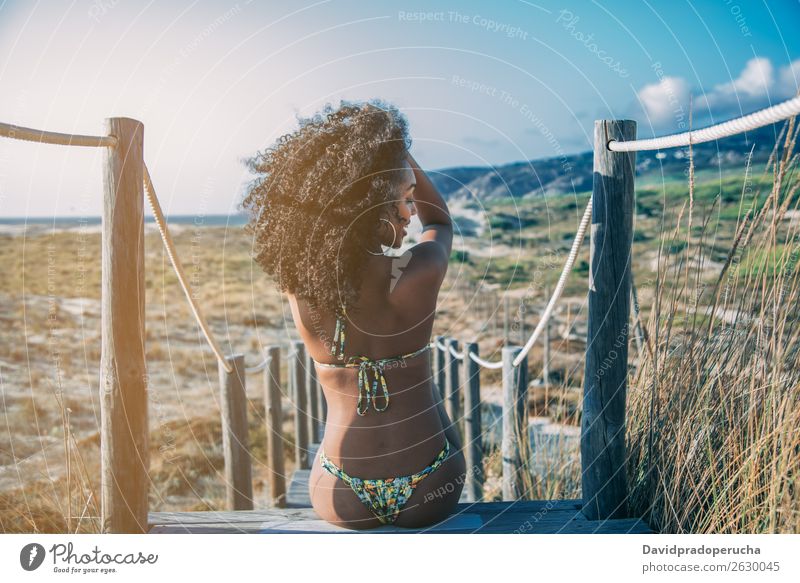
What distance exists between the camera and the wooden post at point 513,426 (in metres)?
4.00

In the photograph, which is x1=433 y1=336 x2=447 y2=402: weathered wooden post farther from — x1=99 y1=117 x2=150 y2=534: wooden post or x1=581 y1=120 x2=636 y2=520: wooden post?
x1=99 y1=117 x2=150 y2=534: wooden post

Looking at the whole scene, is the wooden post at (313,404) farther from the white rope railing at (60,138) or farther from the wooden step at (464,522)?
the white rope railing at (60,138)

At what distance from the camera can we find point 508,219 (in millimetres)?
27156

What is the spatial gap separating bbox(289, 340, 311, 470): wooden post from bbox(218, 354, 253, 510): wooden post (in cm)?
129

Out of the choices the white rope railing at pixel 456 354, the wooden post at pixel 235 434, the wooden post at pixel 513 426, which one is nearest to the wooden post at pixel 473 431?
the white rope railing at pixel 456 354

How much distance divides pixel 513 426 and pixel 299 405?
296 centimetres

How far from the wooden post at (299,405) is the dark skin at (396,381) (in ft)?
10.4

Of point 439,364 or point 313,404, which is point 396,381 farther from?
point 313,404

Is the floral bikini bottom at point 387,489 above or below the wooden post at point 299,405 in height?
above

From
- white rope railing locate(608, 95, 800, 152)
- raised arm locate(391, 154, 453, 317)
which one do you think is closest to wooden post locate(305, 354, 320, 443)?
raised arm locate(391, 154, 453, 317)

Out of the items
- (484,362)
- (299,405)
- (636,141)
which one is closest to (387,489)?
(636,141)

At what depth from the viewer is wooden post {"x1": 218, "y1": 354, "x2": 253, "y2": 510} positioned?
13.4 ft
